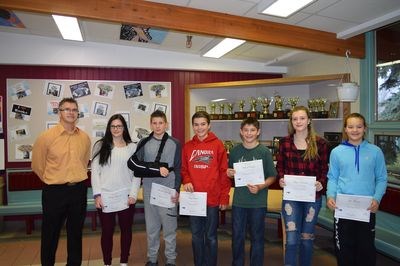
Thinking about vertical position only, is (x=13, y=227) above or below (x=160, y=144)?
below

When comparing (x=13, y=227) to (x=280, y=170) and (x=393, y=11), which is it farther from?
(x=393, y=11)

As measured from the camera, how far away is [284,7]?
3316mm

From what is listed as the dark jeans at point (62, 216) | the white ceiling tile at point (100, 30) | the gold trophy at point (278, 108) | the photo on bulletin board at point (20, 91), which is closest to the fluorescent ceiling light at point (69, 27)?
the white ceiling tile at point (100, 30)

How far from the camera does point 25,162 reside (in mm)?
5203

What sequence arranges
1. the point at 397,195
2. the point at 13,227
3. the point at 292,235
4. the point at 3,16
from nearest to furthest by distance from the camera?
the point at 292,235 → the point at 397,195 → the point at 3,16 → the point at 13,227

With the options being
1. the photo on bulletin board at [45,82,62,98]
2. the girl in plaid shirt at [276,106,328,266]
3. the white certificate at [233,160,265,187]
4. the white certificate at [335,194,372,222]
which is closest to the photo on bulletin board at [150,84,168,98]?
the photo on bulletin board at [45,82,62,98]

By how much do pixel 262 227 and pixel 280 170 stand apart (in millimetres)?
502

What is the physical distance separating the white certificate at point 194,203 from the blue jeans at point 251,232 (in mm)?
270

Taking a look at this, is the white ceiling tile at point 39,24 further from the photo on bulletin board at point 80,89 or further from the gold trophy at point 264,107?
the gold trophy at point 264,107

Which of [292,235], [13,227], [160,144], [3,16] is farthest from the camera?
[13,227]

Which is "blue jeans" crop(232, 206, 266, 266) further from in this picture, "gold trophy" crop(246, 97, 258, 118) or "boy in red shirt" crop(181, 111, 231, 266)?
"gold trophy" crop(246, 97, 258, 118)

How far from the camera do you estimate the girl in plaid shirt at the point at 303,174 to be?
261 cm

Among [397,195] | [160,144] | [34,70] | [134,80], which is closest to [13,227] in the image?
[34,70]

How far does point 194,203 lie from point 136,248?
1.58 meters
